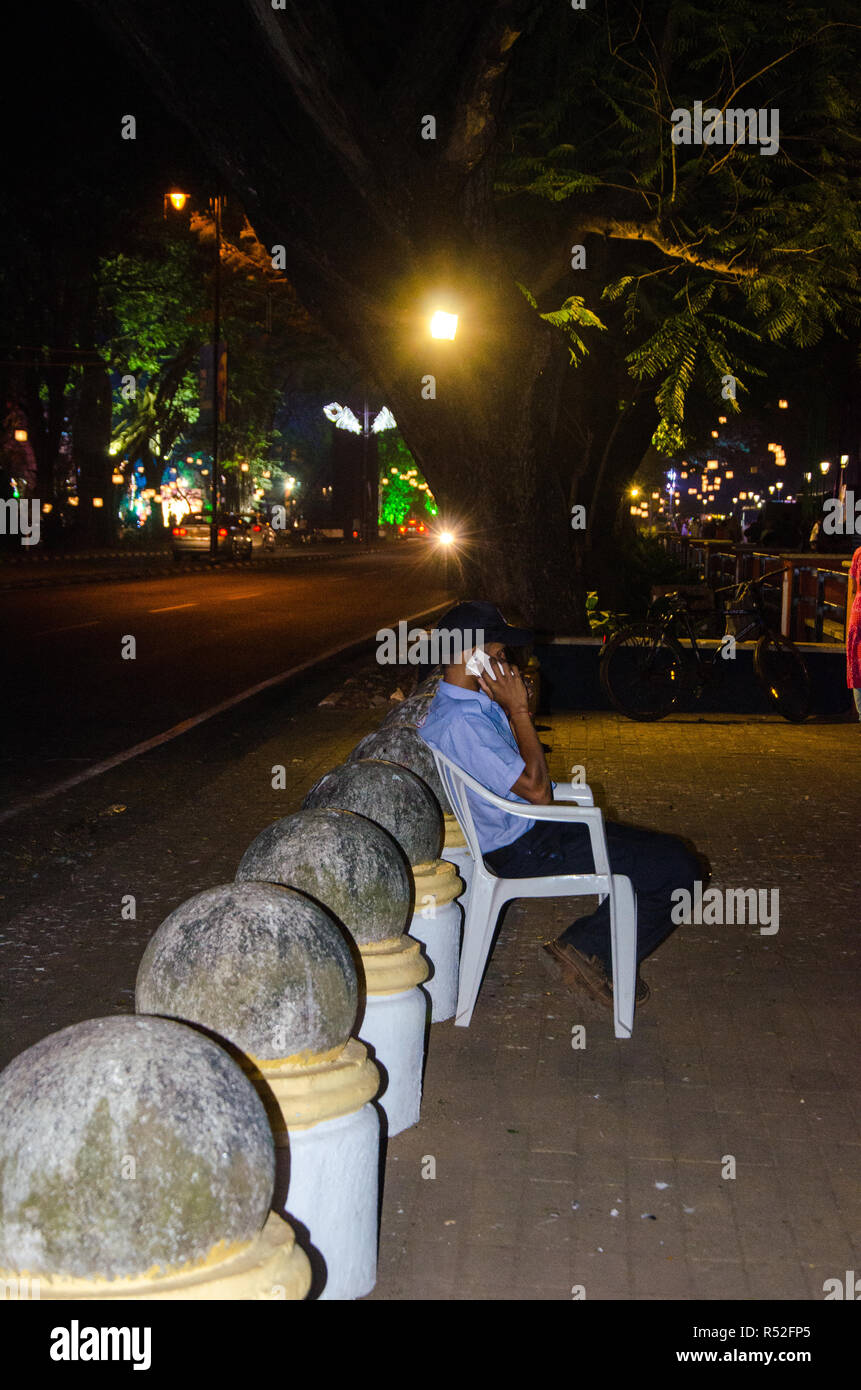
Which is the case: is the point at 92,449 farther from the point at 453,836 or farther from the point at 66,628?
the point at 453,836

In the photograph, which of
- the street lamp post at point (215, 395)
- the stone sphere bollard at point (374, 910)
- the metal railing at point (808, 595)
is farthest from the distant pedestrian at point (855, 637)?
the street lamp post at point (215, 395)

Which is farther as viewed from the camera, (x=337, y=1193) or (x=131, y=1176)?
(x=337, y=1193)

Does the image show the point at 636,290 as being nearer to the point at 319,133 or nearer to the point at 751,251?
the point at 751,251

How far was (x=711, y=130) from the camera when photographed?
42.1 feet

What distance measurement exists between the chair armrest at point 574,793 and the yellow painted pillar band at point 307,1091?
2.71 metres

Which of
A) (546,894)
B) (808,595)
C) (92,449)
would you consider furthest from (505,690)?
(92,449)

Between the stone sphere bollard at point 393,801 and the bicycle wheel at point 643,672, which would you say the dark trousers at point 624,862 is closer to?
the stone sphere bollard at point 393,801

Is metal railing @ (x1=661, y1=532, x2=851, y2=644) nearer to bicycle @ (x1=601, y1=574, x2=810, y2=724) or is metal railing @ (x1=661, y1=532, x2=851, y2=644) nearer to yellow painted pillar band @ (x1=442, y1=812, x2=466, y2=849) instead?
bicycle @ (x1=601, y1=574, x2=810, y2=724)

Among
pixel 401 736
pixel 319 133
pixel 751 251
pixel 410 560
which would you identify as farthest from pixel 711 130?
pixel 410 560

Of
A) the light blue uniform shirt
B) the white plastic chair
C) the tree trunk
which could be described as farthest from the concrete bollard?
the tree trunk

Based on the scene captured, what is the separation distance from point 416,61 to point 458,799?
30.9 ft

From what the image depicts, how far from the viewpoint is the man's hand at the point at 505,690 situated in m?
5.62

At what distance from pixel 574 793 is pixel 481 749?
2.42ft

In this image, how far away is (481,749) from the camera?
18.2 ft
